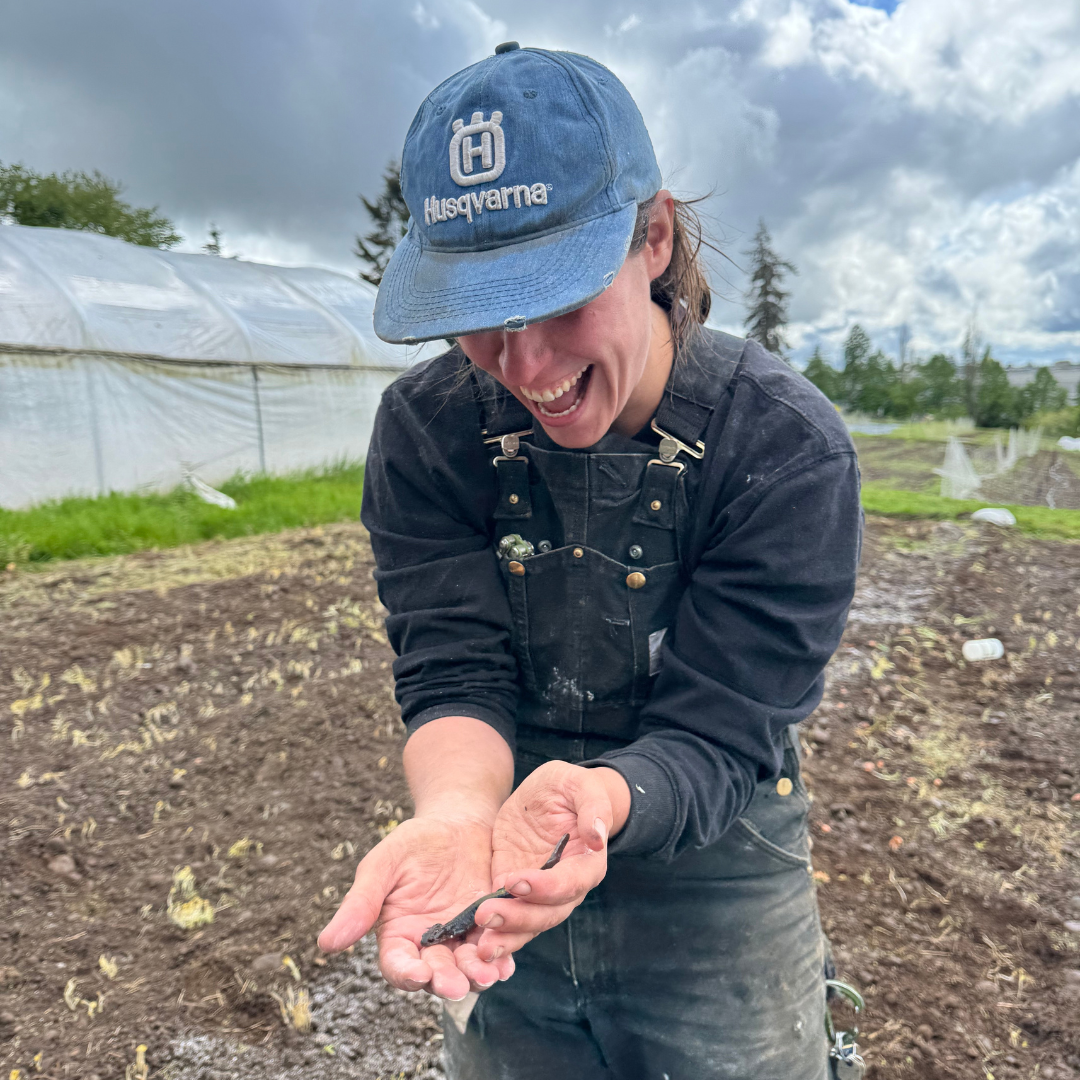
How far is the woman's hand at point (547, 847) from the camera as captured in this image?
1128 millimetres

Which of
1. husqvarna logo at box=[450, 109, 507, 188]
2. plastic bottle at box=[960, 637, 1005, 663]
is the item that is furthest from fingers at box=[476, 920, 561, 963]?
plastic bottle at box=[960, 637, 1005, 663]

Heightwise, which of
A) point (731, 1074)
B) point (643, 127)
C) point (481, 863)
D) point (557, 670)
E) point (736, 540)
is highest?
point (643, 127)

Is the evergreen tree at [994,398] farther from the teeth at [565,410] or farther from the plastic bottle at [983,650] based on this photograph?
the teeth at [565,410]

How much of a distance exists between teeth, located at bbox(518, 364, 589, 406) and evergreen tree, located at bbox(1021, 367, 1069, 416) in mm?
17265

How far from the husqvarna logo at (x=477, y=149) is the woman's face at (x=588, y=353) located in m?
0.21

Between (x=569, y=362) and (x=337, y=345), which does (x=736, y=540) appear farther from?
(x=337, y=345)

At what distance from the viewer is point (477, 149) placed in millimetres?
1160

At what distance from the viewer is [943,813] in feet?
10.1

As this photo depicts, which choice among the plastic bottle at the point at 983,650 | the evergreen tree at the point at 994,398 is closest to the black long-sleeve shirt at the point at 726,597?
the plastic bottle at the point at 983,650

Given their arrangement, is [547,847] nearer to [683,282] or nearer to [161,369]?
[683,282]

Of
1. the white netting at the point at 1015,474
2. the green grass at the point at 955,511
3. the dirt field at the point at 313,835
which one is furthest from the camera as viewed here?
the white netting at the point at 1015,474

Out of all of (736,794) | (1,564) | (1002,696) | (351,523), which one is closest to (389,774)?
(736,794)

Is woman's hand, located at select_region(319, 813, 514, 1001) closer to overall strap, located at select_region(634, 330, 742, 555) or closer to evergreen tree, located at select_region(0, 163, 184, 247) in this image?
overall strap, located at select_region(634, 330, 742, 555)

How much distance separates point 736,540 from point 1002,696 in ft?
11.1
